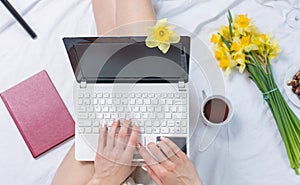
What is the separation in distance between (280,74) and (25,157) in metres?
0.66

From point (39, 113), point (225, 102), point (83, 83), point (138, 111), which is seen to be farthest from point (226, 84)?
point (39, 113)

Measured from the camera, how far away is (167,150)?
2.94 ft

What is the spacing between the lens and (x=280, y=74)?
1.04 m

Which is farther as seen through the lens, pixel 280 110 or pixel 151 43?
pixel 280 110

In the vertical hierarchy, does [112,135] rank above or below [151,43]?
below

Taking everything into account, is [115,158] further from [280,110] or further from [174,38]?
[280,110]

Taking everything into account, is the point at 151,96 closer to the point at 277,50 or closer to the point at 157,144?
the point at 157,144

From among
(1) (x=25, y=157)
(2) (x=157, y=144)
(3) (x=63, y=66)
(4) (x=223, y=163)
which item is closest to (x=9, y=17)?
(3) (x=63, y=66)

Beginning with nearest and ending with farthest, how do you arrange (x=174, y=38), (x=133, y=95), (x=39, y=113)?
(x=174, y=38), (x=133, y=95), (x=39, y=113)

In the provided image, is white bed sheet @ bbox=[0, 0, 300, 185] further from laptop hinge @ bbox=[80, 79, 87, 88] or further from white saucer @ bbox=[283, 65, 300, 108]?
laptop hinge @ bbox=[80, 79, 87, 88]

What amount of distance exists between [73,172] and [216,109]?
35 centimetres

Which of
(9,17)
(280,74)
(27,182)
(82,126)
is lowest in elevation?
(27,182)

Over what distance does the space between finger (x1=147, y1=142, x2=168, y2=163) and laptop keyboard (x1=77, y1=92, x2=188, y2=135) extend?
0.05m

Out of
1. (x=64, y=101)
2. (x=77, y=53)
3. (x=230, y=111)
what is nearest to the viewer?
(x=77, y=53)
